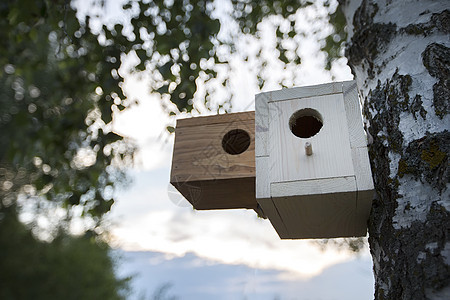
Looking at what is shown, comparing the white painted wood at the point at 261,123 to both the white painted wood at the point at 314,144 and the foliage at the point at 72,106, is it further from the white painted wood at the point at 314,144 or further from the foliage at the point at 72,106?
the foliage at the point at 72,106

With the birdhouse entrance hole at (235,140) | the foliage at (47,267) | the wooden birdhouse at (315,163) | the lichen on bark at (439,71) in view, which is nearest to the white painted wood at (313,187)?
the wooden birdhouse at (315,163)

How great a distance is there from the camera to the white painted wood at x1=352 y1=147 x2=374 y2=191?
2.84 feet

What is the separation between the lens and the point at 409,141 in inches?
32.3

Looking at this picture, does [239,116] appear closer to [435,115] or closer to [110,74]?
[435,115]

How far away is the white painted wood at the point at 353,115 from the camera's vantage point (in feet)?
3.14

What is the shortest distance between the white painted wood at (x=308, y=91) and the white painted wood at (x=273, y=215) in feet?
1.09

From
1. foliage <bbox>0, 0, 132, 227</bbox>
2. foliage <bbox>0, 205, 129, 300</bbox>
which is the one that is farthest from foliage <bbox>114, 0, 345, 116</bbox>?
foliage <bbox>0, 205, 129, 300</bbox>

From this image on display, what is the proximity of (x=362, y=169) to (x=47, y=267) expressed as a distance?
7.65 metres

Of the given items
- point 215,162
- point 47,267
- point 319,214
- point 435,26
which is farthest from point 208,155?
point 47,267

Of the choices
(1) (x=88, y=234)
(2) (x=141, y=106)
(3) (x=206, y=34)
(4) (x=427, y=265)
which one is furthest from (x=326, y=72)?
(4) (x=427, y=265)

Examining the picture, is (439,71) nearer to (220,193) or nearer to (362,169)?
(362,169)

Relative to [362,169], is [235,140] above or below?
above

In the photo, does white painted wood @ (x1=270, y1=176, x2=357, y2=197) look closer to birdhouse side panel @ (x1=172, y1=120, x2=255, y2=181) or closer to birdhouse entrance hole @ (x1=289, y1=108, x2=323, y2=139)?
birdhouse side panel @ (x1=172, y1=120, x2=255, y2=181)

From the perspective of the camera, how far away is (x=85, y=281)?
24.8 ft
